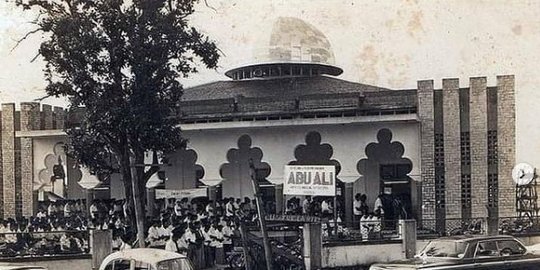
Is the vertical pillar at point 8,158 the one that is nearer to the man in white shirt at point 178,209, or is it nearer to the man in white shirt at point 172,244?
the man in white shirt at point 178,209

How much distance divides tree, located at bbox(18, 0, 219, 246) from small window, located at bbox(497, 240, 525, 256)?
695 cm

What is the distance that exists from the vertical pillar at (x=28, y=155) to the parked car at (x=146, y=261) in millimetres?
11532

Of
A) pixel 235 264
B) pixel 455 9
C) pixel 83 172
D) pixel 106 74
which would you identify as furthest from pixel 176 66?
pixel 83 172

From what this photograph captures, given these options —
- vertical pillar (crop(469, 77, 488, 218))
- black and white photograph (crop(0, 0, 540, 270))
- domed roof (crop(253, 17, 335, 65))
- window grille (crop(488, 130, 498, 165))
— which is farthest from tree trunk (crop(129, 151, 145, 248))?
domed roof (crop(253, 17, 335, 65))

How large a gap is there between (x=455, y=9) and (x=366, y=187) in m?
6.91

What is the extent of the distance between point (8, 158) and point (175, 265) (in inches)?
532

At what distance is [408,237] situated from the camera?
15.8 meters

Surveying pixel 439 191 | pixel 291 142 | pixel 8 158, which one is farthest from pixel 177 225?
pixel 8 158

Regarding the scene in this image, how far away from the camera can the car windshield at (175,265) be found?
35.4 ft

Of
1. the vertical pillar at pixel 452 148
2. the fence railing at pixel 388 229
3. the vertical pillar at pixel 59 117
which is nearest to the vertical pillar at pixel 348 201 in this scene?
the fence railing at pixel 388 229

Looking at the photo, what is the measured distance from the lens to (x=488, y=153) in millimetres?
19391

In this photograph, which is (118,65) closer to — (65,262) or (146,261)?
(65,262)

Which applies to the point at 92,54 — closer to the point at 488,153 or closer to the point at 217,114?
the point at 217,114

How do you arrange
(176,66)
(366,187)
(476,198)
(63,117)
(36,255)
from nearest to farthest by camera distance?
1. (36,255)
2. (176,66)
3. (476,198)
4. (366,187)
5. (63,117)
